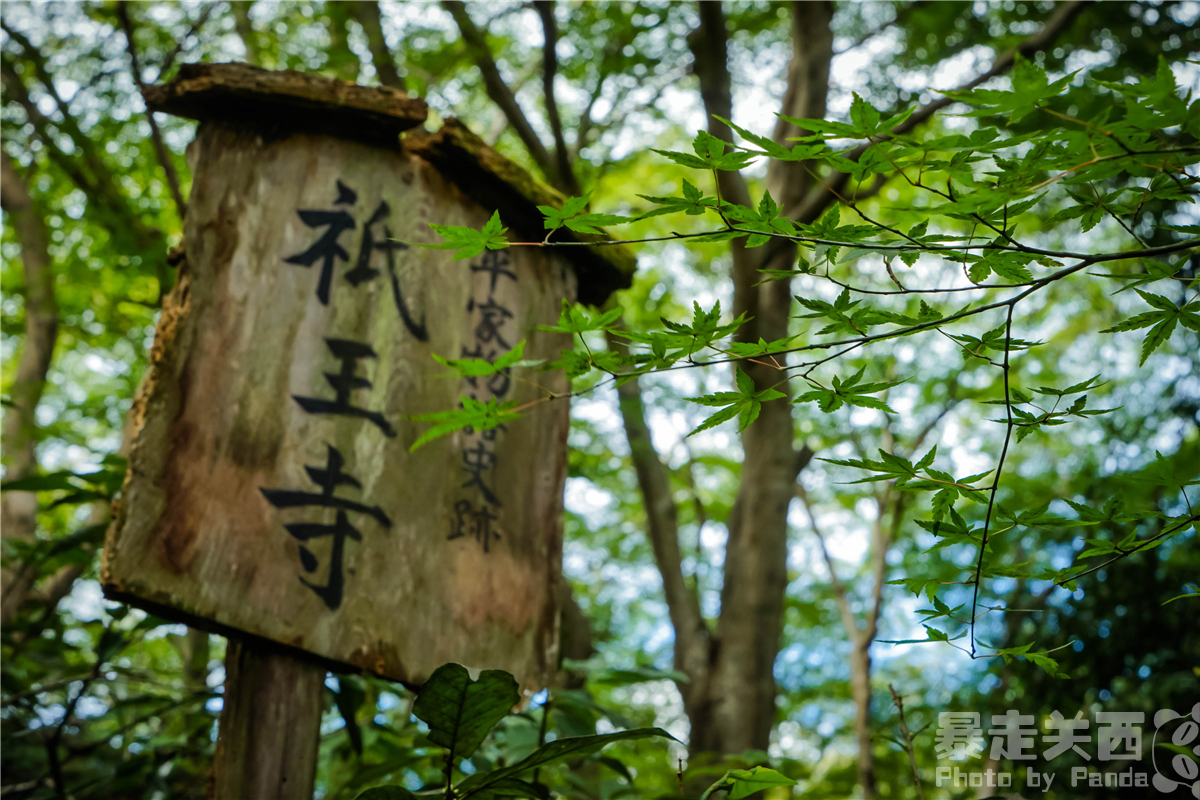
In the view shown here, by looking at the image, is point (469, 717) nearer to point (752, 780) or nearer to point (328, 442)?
point (752, 780)

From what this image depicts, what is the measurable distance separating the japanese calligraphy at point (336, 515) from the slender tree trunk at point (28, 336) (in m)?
2.67

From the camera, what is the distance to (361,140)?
179cm

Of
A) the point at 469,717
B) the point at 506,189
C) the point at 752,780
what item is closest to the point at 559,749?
the point at 469,717

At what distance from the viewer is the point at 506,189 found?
1889 millimetres

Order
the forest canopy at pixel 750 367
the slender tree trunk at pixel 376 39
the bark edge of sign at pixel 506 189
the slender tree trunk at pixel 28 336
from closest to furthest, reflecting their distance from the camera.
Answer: the forest canopy at pixel 750 367
the bark edge of sign at pixel 506 189
the slender tree trunk at pixel 376 39
the slender tree trunk at pixel 28 336

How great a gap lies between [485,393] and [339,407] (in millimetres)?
338

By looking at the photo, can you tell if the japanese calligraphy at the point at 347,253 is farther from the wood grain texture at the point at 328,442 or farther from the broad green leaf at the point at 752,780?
the broad green leaf at the point at 752,780

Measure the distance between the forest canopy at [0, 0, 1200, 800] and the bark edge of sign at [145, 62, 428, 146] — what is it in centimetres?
10

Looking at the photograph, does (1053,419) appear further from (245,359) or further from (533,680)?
(245,359)

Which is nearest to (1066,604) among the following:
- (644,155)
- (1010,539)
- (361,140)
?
(1010,539)

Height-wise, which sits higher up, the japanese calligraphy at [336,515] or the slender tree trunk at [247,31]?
the slender tree trunk at [247,31]

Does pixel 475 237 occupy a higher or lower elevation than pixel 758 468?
lower

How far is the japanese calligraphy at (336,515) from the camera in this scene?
149 cm

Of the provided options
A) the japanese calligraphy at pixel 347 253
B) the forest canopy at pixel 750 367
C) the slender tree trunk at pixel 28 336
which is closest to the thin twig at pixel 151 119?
the forest canopy at pixel 750 367
